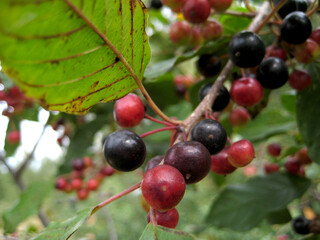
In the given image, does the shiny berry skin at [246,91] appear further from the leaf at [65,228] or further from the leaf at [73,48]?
the leaf at [65,228]

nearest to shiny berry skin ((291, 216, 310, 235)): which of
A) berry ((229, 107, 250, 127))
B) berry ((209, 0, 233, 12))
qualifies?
berry ((229, 107, 250, 127))

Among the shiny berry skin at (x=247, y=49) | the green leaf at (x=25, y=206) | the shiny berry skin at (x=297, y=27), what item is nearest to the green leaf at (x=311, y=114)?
the shiny berry skin at (x=297, y=27)

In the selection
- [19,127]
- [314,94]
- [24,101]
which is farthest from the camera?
[19,127]

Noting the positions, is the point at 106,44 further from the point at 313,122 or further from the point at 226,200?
the point at 226,200

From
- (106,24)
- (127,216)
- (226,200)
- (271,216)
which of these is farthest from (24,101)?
(127,216)

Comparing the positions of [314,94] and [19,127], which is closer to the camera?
[314,94]
